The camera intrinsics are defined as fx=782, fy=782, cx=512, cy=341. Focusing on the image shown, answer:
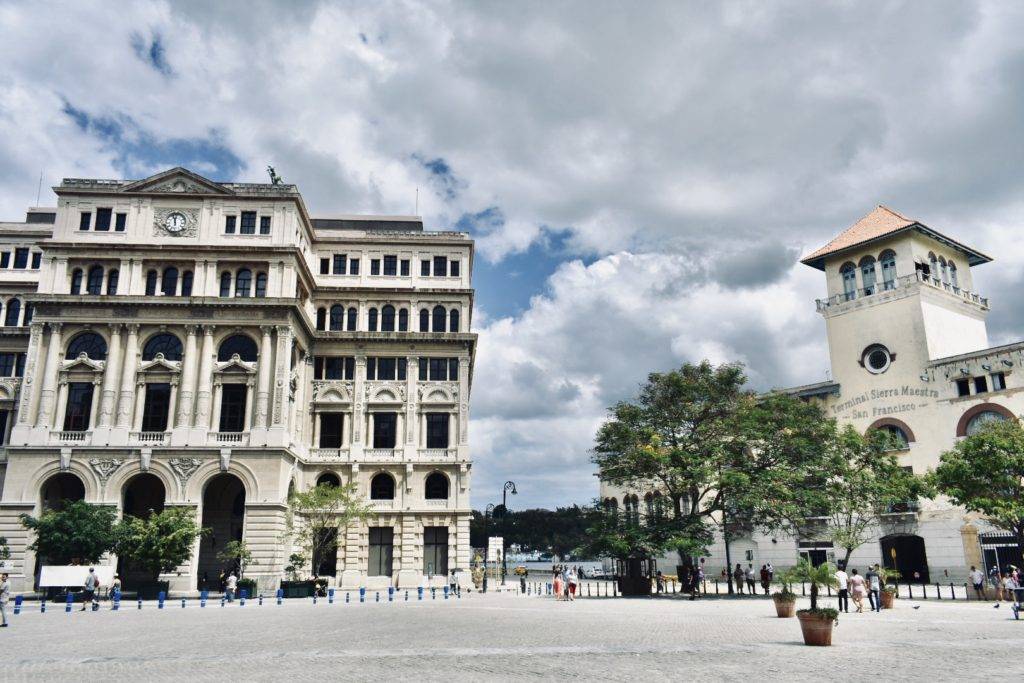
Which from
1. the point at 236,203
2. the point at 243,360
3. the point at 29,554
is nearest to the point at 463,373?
the point at 243,360

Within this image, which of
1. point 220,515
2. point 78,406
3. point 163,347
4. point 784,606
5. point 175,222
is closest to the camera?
point 784,606

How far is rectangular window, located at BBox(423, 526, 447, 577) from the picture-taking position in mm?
55688

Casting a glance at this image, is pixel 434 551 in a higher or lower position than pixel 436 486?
lower

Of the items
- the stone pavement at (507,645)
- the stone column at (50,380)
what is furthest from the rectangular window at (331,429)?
the stone pavement at (507,645)

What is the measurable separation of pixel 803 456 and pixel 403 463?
27.9 m

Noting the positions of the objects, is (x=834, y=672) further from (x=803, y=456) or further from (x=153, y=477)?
(x=153, y=477)

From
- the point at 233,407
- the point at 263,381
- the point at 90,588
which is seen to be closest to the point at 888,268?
the point at 263,381

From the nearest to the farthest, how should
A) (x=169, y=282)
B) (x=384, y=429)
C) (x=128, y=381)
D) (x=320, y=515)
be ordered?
(x=128, y=381) < (x=320, y=515) < (x=169, y=282) < (x=384, y=429)

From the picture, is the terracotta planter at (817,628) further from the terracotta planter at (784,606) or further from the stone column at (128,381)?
the stone column at (128,381)

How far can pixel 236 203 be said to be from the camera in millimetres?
52719

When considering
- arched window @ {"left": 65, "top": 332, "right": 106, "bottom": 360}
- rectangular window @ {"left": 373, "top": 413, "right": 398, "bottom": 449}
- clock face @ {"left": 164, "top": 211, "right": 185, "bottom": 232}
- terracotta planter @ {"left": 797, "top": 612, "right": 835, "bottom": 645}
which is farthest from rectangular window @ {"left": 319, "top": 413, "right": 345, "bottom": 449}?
terracotta planter @ {"left": 797, "top": 612, "right": 835, "bottom": 645}

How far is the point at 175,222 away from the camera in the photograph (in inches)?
2045

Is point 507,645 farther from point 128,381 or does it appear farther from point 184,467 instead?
point 128,381

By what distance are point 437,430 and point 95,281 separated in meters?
24.9
